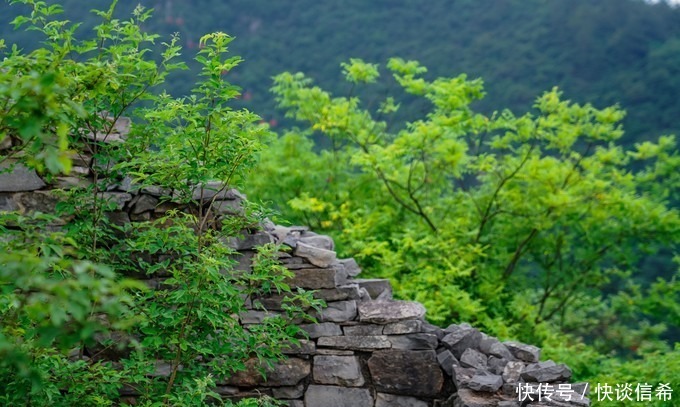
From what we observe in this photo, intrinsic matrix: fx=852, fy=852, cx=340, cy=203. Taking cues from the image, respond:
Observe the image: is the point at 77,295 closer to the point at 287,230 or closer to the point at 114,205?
the point at 114,205

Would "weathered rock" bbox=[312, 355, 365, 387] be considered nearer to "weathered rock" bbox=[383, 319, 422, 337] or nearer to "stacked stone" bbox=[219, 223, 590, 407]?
"stacked stone" bbox=[219, 223, 590, 407]

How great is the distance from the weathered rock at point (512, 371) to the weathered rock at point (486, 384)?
58 mm

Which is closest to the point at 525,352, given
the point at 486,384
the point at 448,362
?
the point at 448,362

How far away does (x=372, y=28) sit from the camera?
17.0 meters

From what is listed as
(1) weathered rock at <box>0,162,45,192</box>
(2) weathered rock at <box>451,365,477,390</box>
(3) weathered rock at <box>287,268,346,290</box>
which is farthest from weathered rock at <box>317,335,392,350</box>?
(1) weathered rock at <box>0,162,45,192</box>

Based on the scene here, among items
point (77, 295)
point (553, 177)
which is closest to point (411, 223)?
point (553, 177)

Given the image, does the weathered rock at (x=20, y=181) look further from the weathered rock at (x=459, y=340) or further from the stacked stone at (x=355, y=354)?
the weathered rock at (x=459, y=340)

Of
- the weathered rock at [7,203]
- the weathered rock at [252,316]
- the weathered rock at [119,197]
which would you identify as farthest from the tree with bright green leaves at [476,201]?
the weathered rock at [7,203]

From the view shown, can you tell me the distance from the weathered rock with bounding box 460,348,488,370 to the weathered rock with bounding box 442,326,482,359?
7 cm

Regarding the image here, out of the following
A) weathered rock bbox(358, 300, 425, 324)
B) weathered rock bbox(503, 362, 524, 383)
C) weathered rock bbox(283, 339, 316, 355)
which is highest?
weathered rock bbox(358, 300, 425, 324)

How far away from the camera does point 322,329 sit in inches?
208

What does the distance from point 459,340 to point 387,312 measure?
478mm

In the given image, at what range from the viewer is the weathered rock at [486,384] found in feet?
15.8

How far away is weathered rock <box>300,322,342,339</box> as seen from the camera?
529 cm
